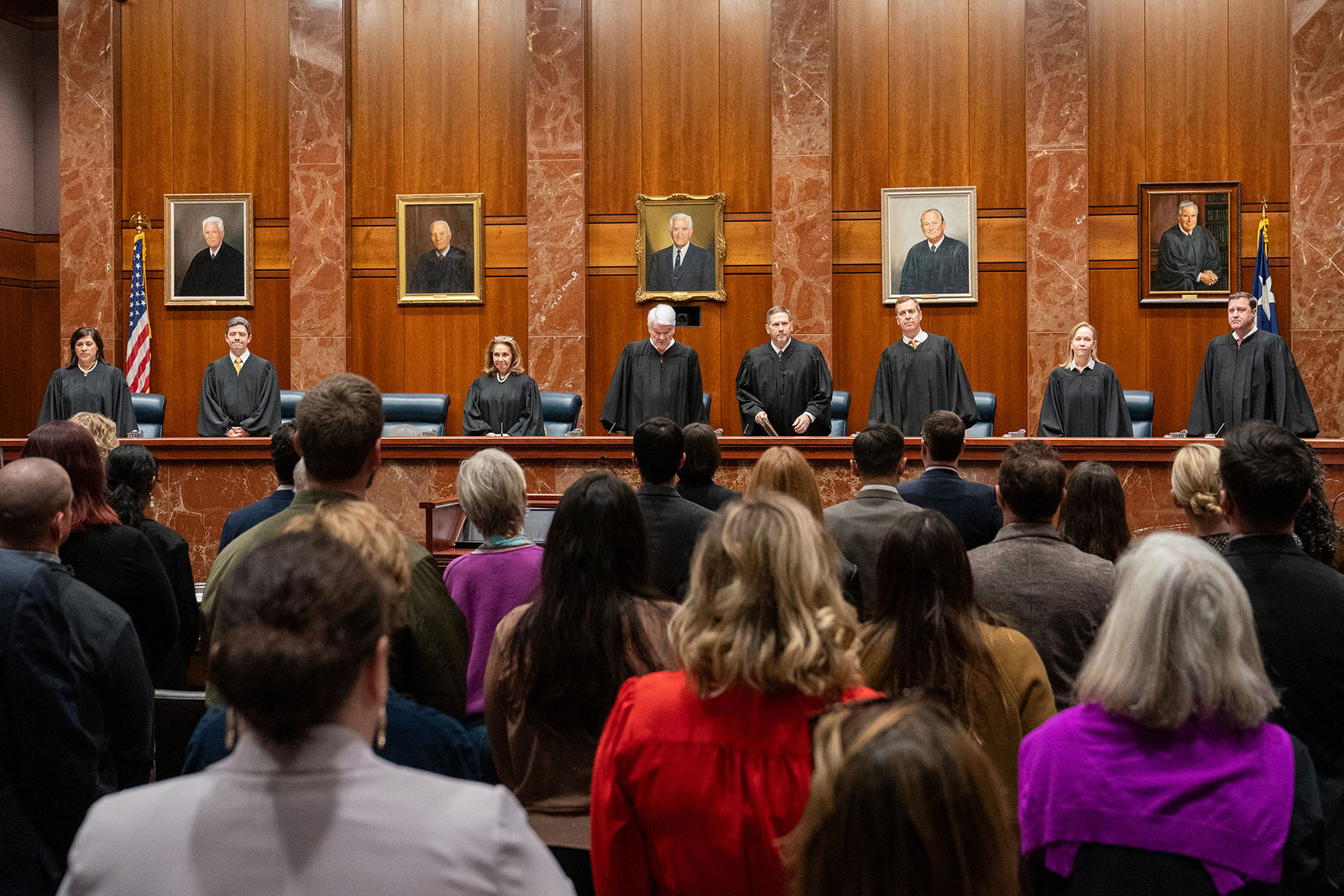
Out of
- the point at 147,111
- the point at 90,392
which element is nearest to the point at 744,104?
the point at 147,111

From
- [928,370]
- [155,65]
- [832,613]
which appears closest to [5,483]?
[832,613]

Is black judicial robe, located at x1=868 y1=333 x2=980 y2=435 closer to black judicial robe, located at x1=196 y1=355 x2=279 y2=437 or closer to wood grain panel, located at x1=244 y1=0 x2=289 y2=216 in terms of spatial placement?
black judicial robe, located at x1=196 y1=355 x2=279 y2=437

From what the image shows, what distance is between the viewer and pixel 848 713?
1239mm

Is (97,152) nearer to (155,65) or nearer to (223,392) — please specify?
(155,65)

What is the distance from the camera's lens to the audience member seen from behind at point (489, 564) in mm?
2984

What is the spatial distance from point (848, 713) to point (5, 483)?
80.9 inches

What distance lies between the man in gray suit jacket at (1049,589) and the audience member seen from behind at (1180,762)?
100 centimetres

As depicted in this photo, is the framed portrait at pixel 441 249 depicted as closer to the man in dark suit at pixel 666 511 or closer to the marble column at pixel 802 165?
the marble column at pixel 802 165

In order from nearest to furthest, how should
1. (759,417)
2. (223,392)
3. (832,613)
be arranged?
(832,613), (759,417), (223,392)

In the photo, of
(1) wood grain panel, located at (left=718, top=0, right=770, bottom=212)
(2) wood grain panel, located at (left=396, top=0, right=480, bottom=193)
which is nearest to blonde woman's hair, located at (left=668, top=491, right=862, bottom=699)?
(1) wood grain panel, located at (left=718, top=0, right=770, bottom=212)

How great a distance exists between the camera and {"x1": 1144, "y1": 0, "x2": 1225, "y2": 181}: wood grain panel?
11297 mm

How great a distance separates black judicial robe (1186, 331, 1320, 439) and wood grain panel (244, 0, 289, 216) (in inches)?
348

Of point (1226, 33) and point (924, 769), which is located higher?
point (1226, 33)

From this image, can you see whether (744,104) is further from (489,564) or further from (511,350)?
(489,564)
